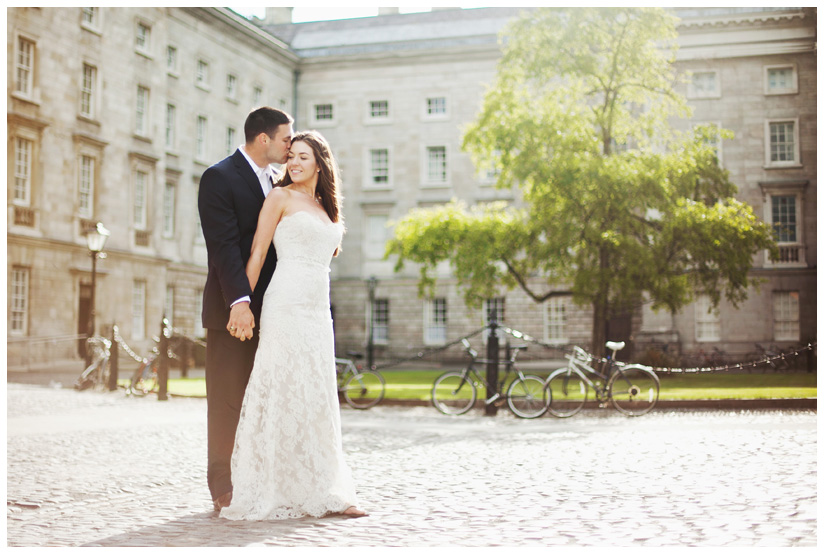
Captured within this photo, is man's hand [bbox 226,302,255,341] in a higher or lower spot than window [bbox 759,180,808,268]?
lower

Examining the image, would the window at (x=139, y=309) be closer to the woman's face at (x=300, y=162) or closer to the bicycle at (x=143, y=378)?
the bicycle at (x=143, y=378)

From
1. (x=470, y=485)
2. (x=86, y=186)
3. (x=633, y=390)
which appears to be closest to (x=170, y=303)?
(x=86, y=186)

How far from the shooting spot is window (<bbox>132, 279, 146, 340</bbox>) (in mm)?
33531

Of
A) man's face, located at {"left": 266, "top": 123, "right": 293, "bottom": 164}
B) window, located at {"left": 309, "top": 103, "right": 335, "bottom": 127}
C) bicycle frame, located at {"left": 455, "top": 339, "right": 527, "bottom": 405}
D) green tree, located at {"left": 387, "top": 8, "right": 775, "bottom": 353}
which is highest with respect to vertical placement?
window, located at {"left": 309, "top": 103, "right": 335, "bottom": 127}

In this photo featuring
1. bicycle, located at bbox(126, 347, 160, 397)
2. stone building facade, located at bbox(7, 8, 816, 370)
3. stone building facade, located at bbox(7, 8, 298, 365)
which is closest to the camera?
bicycle, located at bbox(126, 347, 160, 397)

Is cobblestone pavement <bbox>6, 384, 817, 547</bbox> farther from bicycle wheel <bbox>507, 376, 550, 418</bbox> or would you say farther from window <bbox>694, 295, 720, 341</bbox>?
window <bbox>694, 295, 720, 341</bbox>

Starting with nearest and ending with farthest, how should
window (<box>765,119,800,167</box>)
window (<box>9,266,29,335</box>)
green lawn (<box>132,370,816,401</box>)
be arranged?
green lawn (<box>132,370,816,401</box>)
window (<box>9,266,29,335</box>)
window (<box>765,119,800,167</box>)

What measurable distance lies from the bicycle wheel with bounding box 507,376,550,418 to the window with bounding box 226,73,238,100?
93.7 ft

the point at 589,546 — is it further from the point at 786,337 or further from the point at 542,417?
the point at 786,337

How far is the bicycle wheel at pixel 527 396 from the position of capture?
13.7 meters

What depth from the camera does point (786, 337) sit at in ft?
107

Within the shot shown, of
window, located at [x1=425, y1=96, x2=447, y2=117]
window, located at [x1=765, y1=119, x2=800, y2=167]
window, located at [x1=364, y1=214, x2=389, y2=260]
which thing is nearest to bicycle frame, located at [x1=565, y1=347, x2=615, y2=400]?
window, located at [x1=765, y1=119, x2=800, y2=167]

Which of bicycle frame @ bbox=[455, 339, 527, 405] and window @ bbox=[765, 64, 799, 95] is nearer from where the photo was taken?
bicycle frame @ bbox=[455, 339, 527, 405]

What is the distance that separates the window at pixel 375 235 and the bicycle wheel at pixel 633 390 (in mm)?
28899
